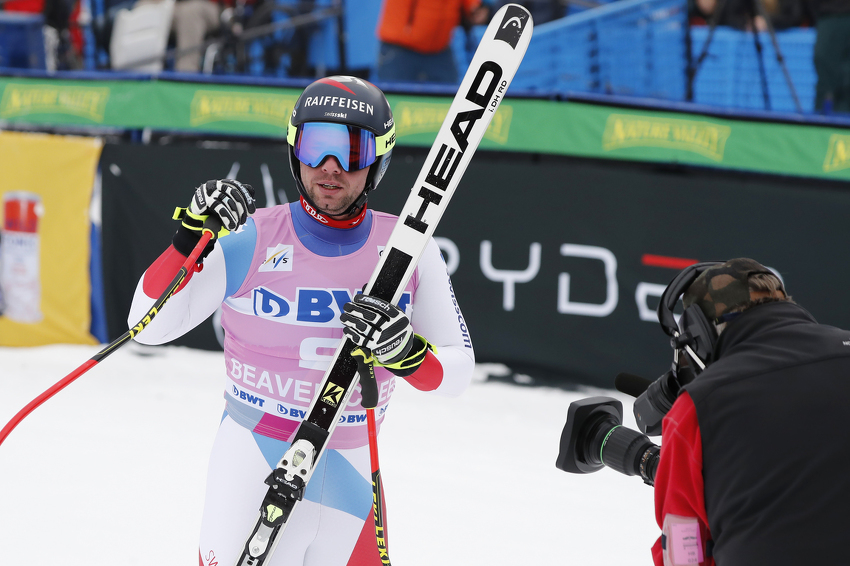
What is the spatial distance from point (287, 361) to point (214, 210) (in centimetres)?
49

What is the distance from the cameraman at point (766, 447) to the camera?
1.75 metres

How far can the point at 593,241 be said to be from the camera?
602 cm

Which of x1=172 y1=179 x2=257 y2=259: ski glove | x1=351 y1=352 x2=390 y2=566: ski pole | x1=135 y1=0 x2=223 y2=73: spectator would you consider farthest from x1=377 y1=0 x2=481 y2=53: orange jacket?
x1=351 y1=352 x2=390 y2=566: ski pole

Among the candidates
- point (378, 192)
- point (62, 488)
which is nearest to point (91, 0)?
A: point (378, 192)

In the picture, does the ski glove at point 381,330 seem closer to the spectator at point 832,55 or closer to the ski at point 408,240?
the ski at point 408,240

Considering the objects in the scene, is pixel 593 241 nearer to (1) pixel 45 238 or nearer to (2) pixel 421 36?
(2) pixel 421 36

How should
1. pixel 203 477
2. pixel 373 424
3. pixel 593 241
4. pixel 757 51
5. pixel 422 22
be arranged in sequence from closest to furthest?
pixel 373 424
pixel 203 477
pixel 593 241
pixel 757 51
pixel 422 22

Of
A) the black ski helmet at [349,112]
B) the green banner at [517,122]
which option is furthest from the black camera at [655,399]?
the green banner at [517,122]

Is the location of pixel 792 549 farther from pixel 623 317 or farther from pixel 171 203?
pixel 171 203

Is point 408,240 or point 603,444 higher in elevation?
point 408,240

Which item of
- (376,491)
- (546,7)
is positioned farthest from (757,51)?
(376,491)

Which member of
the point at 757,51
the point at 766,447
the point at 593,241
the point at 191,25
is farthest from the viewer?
the point at 191,25

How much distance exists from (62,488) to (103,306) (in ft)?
8.36

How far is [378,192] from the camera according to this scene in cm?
627
